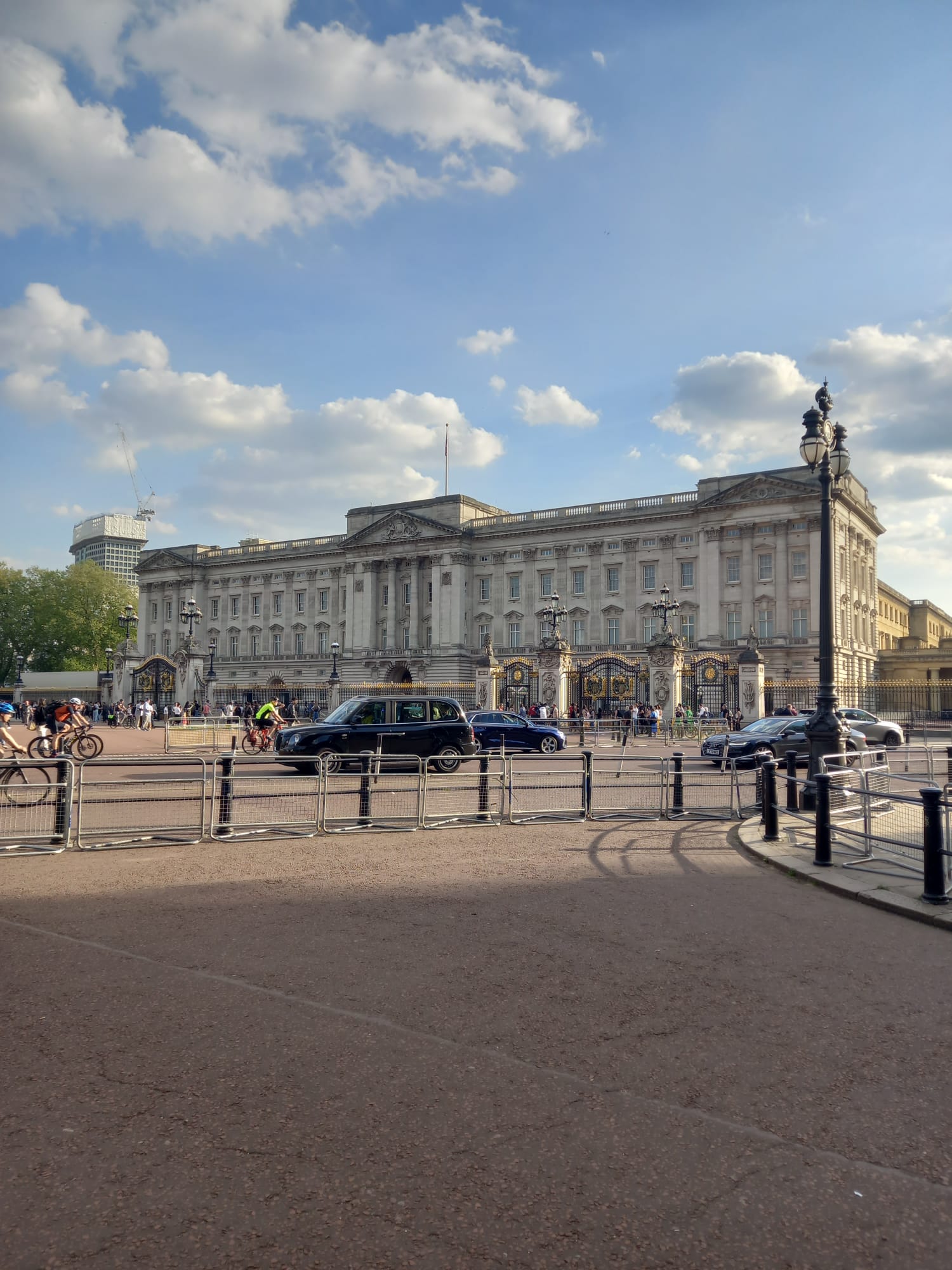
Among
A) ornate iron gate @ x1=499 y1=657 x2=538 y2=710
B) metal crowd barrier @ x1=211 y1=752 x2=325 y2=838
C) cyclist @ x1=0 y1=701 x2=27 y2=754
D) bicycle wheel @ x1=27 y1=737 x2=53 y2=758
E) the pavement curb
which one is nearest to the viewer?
the pavement curb

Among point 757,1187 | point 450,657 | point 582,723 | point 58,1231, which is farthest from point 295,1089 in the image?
point 450,657

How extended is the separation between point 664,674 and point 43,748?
30.2 meters

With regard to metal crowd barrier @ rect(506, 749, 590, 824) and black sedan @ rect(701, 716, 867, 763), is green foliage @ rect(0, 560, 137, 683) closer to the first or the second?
black sedan @ rect(701, 716, 867, 763)

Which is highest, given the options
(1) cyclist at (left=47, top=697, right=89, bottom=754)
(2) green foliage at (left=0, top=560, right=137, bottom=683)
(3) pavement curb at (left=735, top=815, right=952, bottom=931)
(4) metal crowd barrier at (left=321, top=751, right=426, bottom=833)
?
(2) green foliage at (left=0, top=560, right=137, bottom=683)

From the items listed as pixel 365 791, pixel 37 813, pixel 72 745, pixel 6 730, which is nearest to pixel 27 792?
pixel 37 813

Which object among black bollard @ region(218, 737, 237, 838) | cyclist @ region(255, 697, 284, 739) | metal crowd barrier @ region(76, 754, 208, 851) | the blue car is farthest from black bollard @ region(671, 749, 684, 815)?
cyclist @ region(255, 697, 284, 739)

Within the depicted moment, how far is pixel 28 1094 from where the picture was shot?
4133mm

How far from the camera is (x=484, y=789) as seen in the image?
527 inches

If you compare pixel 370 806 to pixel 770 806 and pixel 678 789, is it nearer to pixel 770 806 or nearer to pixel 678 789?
pixel 678 789

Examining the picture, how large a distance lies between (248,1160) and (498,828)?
9.36m

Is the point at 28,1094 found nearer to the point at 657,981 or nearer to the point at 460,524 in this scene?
the point at 657,981

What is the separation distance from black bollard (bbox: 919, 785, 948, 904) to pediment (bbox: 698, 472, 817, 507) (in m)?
59.2

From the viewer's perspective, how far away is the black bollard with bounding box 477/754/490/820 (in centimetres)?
1318

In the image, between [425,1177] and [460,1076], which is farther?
[460,1076]
